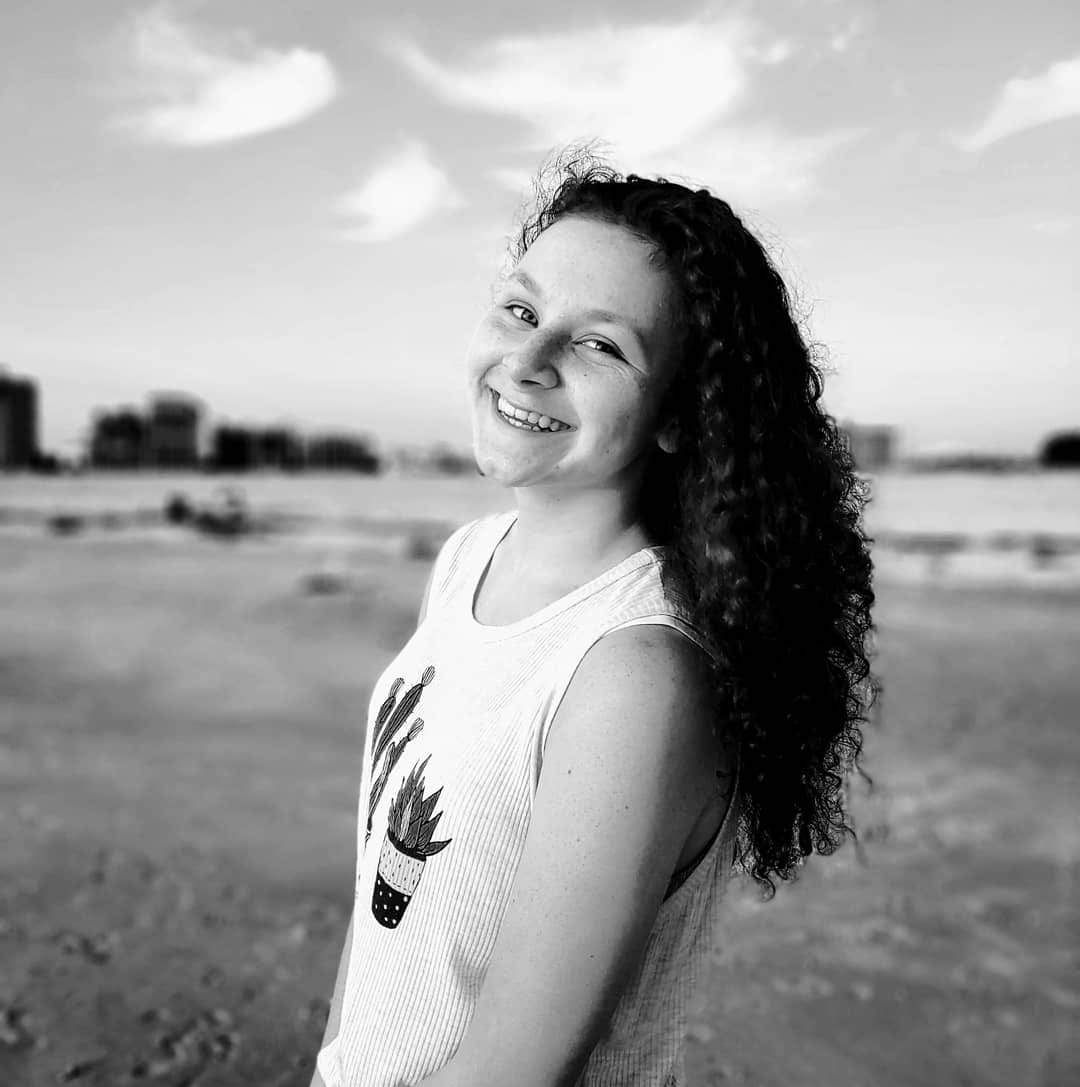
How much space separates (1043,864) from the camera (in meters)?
4.38

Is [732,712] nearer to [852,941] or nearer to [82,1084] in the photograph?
[82,1084]

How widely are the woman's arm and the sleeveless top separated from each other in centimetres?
7

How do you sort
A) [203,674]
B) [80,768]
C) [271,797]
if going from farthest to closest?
[203,674] < [80,768] < [271,797]

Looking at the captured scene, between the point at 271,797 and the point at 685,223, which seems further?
the point at 271,797

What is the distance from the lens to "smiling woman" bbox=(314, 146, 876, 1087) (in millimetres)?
1092

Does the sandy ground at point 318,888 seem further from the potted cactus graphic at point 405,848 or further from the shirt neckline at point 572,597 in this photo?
the shirt neckline at point 572,597

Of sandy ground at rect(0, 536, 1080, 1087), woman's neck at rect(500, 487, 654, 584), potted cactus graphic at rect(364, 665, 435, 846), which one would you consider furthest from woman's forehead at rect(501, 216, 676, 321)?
sandy ground at rect(0, 536, 1080, 1087)

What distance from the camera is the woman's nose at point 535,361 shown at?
4.31 feet

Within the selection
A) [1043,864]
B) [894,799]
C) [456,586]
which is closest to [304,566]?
[894,799]

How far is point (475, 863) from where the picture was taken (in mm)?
1219

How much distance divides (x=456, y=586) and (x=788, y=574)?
0.55 m

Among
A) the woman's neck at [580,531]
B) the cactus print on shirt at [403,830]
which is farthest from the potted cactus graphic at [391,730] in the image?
the woman's neck at [580,531]

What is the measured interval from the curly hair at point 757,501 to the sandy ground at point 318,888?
1.82m

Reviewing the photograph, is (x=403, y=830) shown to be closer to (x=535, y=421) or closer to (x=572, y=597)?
(x=572, y=597)
